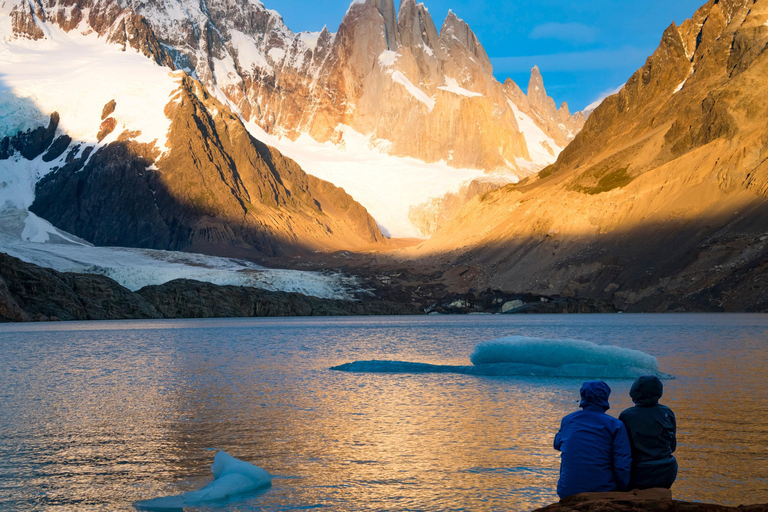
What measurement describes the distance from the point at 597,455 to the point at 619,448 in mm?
248

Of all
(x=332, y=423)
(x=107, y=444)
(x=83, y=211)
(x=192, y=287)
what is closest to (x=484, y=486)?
(x=332, y=423)

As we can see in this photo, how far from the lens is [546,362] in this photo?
26562 mm

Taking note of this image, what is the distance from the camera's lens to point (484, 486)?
11562 mm

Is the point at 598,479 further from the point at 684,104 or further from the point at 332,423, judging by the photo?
the point at 684,104

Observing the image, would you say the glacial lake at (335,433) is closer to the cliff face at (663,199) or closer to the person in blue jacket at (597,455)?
the person in blue jacket at (597,455)

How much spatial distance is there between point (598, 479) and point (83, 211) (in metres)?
205

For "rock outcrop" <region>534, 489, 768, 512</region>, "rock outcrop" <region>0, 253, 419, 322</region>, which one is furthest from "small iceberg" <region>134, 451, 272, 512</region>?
"rock outcrop" <region>0, 253, 419, 322</region>

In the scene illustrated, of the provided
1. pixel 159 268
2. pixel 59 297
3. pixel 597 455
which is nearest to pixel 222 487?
pixel 597 455

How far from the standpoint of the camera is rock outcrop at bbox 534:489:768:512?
23.2ft

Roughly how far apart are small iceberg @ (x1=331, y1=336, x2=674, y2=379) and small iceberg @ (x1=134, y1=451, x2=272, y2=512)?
1543 centimetres

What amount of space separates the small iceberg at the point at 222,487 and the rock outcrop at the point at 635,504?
5.30 m

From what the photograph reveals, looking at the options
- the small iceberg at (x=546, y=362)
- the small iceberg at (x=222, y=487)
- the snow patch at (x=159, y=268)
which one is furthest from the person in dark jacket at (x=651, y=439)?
the snow patch at (x=159, y=268)

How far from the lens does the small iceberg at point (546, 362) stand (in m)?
24.2

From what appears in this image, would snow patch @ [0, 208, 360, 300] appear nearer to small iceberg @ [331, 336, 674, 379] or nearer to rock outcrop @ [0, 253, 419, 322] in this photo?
rock outcrop @ [0, 253, 419, 322]
